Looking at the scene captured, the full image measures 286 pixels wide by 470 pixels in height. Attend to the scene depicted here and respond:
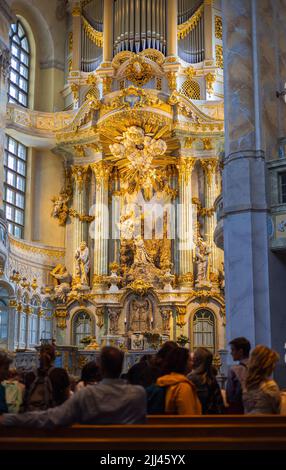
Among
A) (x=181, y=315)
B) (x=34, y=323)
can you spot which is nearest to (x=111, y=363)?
(x=181, y=315)

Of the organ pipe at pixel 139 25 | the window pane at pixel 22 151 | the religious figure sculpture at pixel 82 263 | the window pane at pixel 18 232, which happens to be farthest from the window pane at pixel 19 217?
the organ pipe at pixel 139 25

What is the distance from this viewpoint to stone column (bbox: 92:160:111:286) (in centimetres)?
2984

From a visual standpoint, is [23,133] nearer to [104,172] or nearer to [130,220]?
[104,172]

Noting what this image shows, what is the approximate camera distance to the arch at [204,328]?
28.2 metres

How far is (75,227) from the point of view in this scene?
3086 centimetres

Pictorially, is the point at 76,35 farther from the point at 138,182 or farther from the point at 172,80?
the point at 138,182

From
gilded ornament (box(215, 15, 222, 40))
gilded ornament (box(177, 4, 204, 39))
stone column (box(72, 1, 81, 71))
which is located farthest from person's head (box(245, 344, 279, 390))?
gilded ornament (box(215, 15, 222, 40))

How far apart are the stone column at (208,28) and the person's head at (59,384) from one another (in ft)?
90.3

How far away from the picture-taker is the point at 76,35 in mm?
32906

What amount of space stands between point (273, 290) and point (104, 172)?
16558mm

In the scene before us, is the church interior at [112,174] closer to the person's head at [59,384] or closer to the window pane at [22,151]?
the window pane at [22,151]
